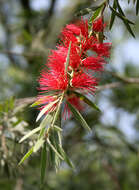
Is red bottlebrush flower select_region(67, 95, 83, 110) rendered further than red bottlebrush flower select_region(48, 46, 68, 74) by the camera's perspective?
Yes

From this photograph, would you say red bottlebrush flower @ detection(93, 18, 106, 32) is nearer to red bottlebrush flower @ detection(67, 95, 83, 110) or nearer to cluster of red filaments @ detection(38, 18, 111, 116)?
cluster of red filaments @ detection(38, 18, 111, 116)

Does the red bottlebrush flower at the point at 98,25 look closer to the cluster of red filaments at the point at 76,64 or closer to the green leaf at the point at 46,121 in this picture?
the cluster of red filaments at the point at 76,64

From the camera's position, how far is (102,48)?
0.47 meters

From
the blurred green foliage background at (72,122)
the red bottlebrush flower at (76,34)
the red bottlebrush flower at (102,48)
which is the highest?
the red bottlebrush flower at (76,34)

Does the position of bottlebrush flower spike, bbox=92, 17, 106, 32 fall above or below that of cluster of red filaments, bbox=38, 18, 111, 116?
above

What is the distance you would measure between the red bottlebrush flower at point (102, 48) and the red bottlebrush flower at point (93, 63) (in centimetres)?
2

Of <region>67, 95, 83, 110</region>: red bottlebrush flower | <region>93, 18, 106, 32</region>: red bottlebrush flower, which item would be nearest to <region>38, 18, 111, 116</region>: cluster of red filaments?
<region>93, 18, 106, 32</region>: red bottlebrush flower

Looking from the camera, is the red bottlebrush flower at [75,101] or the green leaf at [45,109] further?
the red bottlebrush flower at [75,101]

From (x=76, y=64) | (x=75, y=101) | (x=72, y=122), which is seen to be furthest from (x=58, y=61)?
(x=72, y=122)

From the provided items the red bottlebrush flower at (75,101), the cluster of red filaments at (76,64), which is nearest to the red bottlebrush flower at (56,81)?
the cluster of red filaments at (76,64)

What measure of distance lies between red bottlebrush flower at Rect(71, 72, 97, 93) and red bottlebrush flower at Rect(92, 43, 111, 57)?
6cm

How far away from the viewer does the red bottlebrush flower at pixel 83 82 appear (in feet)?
1.37

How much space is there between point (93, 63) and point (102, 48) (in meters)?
0.05

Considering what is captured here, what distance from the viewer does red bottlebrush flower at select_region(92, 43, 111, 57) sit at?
459 millimetres
